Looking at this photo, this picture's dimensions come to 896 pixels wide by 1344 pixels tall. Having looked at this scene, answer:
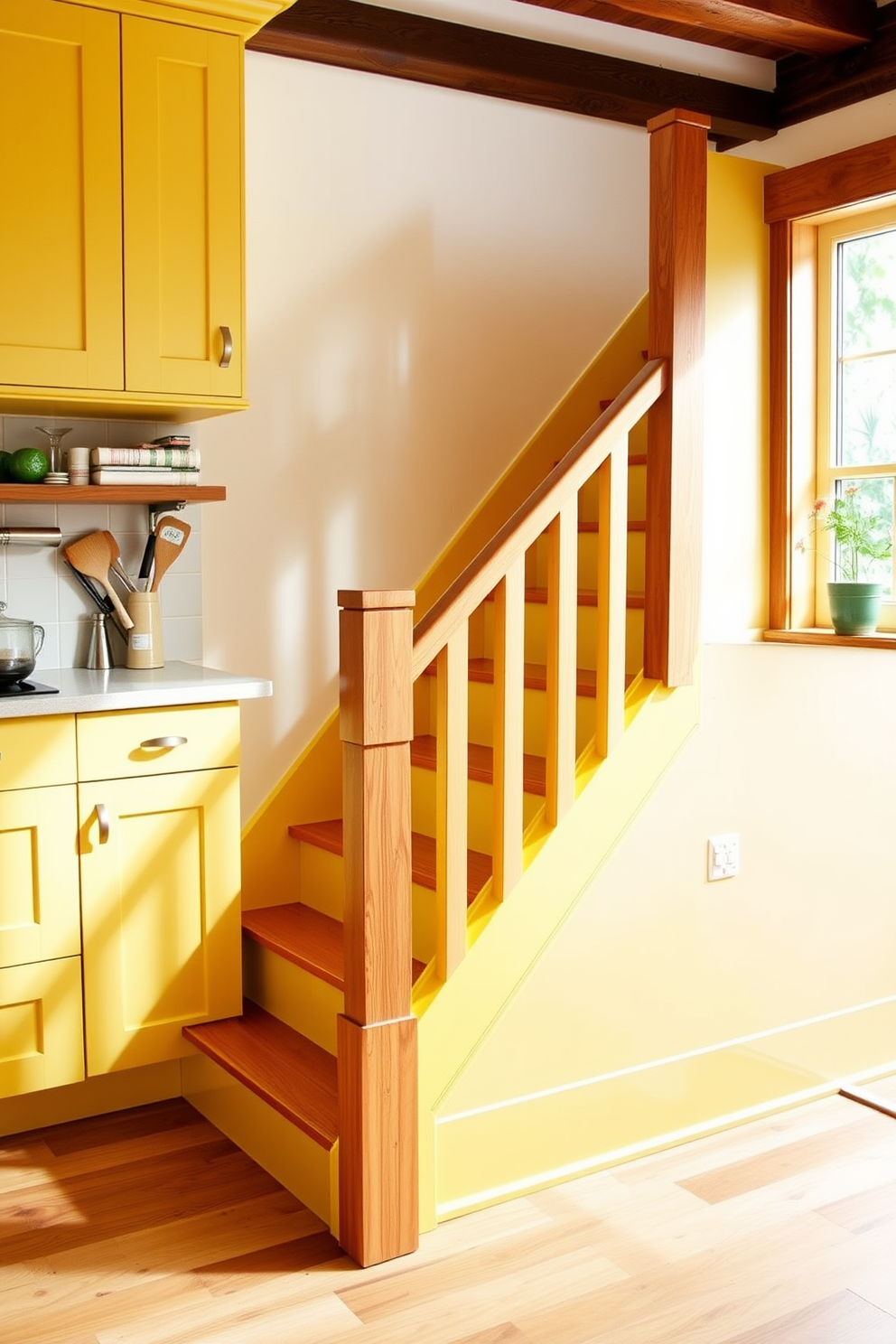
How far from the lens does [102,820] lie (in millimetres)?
2717

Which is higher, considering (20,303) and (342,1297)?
(20,303)

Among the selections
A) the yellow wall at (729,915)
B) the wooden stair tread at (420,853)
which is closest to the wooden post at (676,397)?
the yellow wall at (729,915)

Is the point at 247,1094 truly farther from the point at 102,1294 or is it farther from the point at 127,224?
the point at 127,224

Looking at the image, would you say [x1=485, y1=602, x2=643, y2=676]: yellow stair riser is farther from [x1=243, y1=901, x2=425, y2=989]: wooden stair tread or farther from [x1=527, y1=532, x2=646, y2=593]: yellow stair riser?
[x1=243, y1=901, x2=425, y2=989]: wooden stair tread

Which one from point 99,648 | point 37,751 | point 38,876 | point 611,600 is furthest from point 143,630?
point 611,600

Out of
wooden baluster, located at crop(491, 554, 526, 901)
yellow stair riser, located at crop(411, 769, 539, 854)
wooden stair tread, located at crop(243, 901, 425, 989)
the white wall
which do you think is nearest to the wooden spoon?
the white wall

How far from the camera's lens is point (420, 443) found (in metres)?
3.60

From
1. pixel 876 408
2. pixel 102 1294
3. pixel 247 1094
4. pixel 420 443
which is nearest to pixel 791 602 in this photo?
pixel 876 408

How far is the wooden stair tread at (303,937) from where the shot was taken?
2804 mm

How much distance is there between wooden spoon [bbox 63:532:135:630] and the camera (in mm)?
3105

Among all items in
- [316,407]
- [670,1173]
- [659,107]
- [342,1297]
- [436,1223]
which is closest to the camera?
[342,1297]

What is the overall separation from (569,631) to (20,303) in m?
1.39

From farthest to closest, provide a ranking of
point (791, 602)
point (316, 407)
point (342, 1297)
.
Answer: point (316, 407) < point (791, 602) < point (342, 1297)

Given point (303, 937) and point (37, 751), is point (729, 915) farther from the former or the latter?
point (37, 751)
